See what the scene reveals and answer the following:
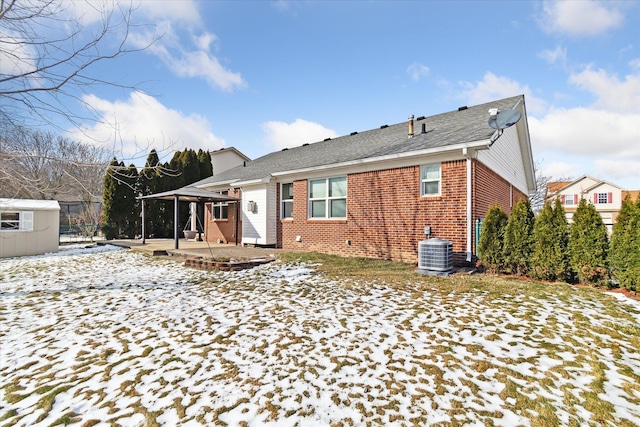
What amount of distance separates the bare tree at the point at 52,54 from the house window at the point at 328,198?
707cm

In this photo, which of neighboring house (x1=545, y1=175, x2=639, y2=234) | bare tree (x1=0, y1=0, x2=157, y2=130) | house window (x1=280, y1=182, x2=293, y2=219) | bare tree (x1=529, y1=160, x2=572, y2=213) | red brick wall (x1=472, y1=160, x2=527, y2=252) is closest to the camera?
bare tree (x1=0, y1=0, x2=157, y2=130)

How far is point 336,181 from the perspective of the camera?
10539mm

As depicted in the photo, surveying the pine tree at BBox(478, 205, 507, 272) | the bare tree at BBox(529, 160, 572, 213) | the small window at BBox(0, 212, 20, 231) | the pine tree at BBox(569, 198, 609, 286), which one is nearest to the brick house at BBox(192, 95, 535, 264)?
the pine tree at BBox(478, 205, 507, 272)

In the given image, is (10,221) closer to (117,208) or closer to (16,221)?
(16,221)

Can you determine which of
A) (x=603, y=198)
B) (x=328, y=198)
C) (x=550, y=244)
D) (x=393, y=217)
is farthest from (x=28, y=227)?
(x=603, y=198)

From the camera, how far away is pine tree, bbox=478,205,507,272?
6.82 meters

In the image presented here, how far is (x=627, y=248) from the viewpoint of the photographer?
5.19 metres

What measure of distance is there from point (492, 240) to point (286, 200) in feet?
25.6

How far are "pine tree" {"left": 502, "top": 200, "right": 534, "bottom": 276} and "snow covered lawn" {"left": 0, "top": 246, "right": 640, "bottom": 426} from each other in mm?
1215

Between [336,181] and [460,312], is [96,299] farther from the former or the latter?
[336,181]

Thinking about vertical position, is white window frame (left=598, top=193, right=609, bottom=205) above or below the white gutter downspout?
above

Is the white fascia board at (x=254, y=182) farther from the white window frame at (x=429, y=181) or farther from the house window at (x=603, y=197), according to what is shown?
the house window at (x=603, y=197)

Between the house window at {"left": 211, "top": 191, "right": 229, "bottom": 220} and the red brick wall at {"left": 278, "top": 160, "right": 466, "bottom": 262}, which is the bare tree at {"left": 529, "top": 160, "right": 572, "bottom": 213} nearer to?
the red brick wall at {"left": 278, "top": 160, "right": 466, "bottom": 262}

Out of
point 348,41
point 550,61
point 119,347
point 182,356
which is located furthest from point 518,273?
point 348,41
